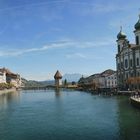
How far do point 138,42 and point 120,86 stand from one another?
15.7 metres

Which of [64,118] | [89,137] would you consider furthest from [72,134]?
[64,118]

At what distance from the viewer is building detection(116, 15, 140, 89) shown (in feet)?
308

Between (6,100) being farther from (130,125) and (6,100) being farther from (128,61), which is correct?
(130,125)

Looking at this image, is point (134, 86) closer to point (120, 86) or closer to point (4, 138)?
point (120, 86)

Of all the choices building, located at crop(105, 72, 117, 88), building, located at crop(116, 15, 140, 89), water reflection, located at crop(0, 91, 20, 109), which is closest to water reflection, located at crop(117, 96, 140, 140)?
water reflection, located at crop(0, 91, 20, 109)

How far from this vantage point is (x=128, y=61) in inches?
3910

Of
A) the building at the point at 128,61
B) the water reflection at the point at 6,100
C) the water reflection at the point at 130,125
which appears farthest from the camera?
the building at the point at 128,61

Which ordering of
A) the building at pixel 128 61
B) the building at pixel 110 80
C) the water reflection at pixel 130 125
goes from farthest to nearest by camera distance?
the building at pixel 110 80, the building at pixel 128 61, the water reflection at pixel 130 125

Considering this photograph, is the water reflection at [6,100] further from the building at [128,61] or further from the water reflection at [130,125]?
the building at [128,61]

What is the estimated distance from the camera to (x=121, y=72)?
10444cm

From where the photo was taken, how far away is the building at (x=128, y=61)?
93.8m

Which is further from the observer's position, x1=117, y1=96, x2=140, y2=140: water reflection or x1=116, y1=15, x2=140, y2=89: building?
x1=116, y1=15, x2=140, y2=89: building

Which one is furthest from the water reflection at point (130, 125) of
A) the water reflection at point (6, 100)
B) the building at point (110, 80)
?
the building at point (110, 80)

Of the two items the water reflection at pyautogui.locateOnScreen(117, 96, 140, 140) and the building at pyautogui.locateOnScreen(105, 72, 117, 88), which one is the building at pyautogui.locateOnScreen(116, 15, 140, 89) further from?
the building at pyautogui.locateOnScreen(105, 72, 117, 88)
